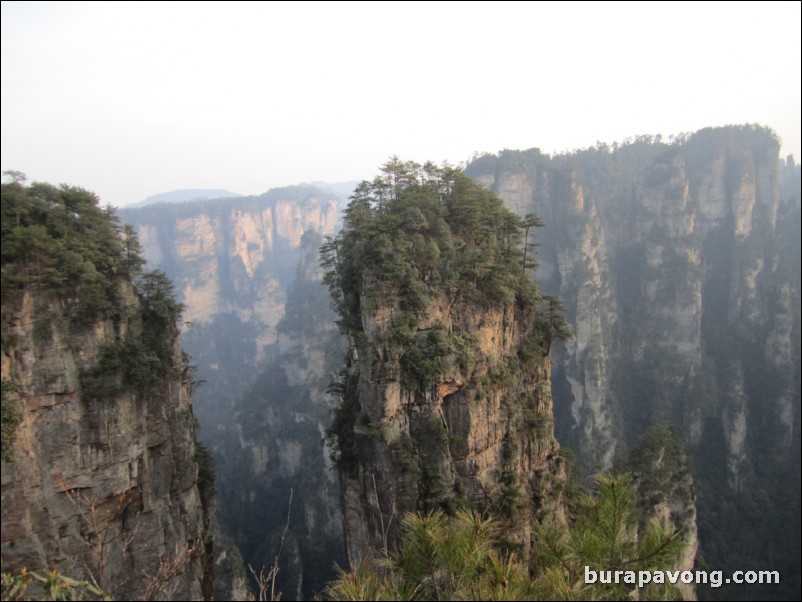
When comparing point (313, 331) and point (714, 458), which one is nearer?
point (714, 458)

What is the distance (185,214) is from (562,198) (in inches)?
3305

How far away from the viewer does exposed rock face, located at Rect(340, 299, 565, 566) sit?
14.6 meters

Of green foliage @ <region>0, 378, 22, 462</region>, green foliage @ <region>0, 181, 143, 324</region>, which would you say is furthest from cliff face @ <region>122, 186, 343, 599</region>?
green foliage @ <region>0, 378, 22, 462</region>

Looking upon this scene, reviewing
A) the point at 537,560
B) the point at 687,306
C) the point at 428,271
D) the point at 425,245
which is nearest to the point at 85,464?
the point at 428,271

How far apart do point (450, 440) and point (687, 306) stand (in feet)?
151

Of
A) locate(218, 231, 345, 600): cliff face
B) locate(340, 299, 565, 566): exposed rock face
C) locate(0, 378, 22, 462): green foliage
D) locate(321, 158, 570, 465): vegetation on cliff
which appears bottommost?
locate(218, 231, 345, 600): cliff face

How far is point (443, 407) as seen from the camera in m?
15.6

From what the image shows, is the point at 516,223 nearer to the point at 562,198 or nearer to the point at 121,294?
the point at 121,294

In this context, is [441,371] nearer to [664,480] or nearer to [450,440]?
[450,440]

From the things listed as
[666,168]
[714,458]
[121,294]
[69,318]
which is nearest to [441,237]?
[121,294]

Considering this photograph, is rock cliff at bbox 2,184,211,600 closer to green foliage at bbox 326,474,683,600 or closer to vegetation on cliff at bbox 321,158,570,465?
vegetation on cliff at bbox 321,158,570,465

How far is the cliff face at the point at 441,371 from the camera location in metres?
14.8

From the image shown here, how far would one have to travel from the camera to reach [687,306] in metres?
50.5

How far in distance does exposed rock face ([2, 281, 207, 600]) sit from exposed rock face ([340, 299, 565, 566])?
576 centimetres
